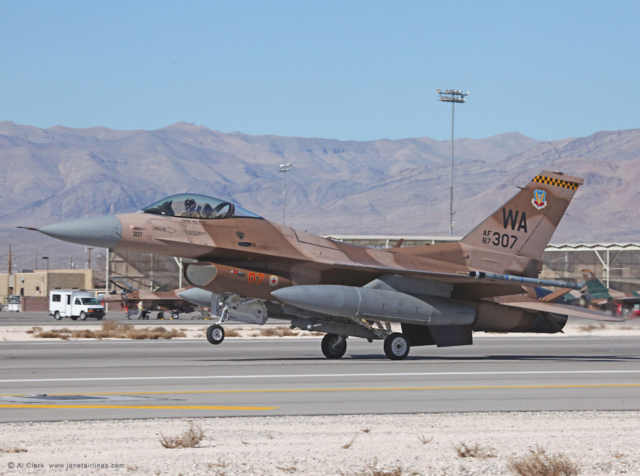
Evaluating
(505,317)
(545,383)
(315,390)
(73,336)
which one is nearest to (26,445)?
(315,390)

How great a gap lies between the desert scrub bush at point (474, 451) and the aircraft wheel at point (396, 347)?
39.3 feet

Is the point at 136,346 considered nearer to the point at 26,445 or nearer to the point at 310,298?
the point at 310,298

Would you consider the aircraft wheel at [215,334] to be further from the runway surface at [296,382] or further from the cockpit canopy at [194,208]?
the cockpit canopy at [194,208]

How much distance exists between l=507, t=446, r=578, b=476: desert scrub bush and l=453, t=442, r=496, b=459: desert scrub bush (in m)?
0.43

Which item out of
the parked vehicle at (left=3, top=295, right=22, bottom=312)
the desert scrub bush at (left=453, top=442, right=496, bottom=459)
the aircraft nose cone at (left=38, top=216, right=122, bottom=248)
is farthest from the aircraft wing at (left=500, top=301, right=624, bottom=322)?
the parked vehicle at (left=3, top=295, right=22, bottom=312)

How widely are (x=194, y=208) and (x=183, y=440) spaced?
37.7ft

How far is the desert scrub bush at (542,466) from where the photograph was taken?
7840 millimetres

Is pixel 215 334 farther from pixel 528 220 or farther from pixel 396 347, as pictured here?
pixel 528 220

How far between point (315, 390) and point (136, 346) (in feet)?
51.1

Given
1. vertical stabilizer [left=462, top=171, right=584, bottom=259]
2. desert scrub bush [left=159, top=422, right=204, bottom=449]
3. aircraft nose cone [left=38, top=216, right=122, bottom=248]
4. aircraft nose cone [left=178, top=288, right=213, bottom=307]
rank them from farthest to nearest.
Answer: vertical stabilizer [left=462, top=171, right=584, bottom=259]
aircraft nose cone [left=178, top=288, right=213, bottom=307]
aircraft nose cone [left=38, top=216, right=122, bottom=248]
desert scrub bush [left=159, top=422, right=204, bottom=449]

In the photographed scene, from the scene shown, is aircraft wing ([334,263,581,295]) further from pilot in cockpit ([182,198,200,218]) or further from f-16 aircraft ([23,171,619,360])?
pilot in cockpit ([182,198,200,218])

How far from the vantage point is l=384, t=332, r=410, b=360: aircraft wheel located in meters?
21.0

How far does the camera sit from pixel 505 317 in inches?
887

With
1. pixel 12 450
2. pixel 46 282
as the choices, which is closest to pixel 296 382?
pixel 12 450
